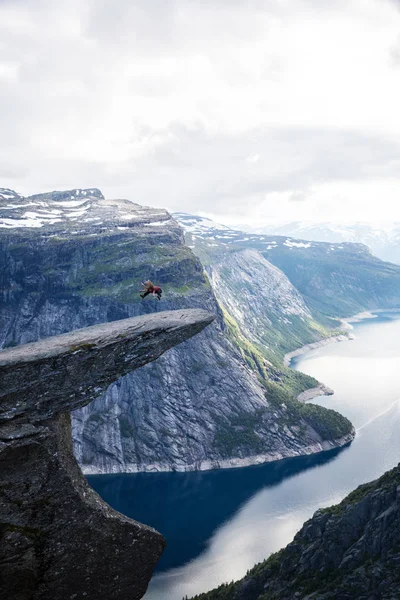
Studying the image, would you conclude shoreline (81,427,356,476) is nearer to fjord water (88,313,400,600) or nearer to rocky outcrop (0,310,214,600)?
fjord water (88,313,400,600)

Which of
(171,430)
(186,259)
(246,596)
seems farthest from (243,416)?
(246,596)

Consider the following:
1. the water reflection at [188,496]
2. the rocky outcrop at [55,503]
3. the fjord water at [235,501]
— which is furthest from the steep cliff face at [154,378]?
the rocky outcrop at [55,503]

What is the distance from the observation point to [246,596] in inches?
1993

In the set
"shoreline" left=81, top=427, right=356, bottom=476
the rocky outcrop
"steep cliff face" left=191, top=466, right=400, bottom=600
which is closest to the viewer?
the rocky outcrop

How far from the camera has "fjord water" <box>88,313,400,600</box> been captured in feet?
285

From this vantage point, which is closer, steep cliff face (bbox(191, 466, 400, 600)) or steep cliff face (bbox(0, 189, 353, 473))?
steep cliff face (bbox(191, 466, 400, 600))

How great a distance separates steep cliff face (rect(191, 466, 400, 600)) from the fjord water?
3442cm

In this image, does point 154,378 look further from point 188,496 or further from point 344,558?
point 344,558

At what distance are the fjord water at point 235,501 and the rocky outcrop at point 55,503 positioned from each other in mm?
76608

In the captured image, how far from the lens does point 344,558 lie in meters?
42.2

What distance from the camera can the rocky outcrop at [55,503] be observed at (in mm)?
11602

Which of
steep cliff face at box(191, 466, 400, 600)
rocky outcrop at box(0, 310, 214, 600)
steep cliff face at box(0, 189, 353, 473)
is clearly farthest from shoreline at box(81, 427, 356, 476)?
rocky outcrop at box(0, 310, 214, 600)

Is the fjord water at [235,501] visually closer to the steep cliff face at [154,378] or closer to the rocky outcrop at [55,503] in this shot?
the steep cliff face at [154,378]

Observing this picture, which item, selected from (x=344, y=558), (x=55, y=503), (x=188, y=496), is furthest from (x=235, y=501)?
(x=55, y=503)
